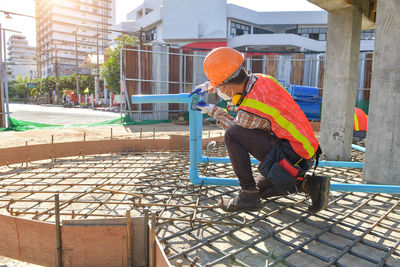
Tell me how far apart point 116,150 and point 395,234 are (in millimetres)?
4199

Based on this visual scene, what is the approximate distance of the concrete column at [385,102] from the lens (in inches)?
126

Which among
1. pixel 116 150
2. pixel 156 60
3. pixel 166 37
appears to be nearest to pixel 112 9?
Result: pixel 166 37

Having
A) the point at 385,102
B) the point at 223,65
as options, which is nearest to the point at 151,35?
the point at 385,102

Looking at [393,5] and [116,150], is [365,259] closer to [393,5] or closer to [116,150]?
[393,5]

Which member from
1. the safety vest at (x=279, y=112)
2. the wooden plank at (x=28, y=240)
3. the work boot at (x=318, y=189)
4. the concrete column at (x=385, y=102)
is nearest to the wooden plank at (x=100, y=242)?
the wooden plank at (x=28, y=240)

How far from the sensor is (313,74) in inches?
537

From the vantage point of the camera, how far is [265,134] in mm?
2154

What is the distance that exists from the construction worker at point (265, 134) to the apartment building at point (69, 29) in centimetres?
7276

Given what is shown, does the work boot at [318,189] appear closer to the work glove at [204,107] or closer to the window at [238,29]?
the work glove at [204,107]

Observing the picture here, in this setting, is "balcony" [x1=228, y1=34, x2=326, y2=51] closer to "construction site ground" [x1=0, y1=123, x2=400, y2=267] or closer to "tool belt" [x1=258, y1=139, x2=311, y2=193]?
"construction site ground" [x1=0, y1=123, x2=400, y2=267]

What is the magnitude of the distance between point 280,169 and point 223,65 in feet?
2.86

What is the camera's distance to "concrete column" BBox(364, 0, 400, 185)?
10.5ft

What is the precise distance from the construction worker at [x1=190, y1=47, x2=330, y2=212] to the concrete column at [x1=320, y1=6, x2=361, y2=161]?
8.58 feet

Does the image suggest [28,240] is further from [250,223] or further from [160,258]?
[250,223]
